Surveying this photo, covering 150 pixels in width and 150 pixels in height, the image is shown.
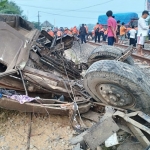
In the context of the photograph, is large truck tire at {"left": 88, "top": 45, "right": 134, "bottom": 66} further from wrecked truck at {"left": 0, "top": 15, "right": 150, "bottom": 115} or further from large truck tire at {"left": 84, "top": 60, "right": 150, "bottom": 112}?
large truck tire at {"left": 84, "top": 60, "right": 150, "bottom": 112}

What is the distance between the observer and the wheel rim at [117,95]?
3.01 m

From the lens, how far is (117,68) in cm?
301

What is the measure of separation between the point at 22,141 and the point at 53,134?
394mm

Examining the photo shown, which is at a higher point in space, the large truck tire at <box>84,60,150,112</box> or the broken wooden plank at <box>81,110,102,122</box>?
the large truck tire at <box>84,60,150,112</box>

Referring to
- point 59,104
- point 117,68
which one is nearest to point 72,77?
point 59,104

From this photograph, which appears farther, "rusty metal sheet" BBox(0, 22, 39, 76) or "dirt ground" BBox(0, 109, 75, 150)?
"rusty metal sheet" BBox(0, 22, 39, 76)

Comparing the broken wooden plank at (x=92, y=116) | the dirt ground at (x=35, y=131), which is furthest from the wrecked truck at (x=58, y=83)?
the dirt ground at (x=35, y=131)

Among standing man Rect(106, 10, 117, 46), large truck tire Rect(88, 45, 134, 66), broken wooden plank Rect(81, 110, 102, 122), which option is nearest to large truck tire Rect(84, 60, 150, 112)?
broken wooden plank Rect(81, 110, 102, 122)

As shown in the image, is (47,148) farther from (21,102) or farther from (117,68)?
(117,68)

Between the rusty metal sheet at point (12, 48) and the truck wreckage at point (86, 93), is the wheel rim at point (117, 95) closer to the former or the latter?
the truck wreckage at point (86, 93)

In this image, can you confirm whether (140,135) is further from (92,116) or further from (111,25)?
(111,25)

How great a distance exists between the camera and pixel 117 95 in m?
3.02

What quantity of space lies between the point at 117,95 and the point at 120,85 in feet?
0.45

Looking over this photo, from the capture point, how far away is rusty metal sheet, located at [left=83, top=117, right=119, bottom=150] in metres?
2.46
